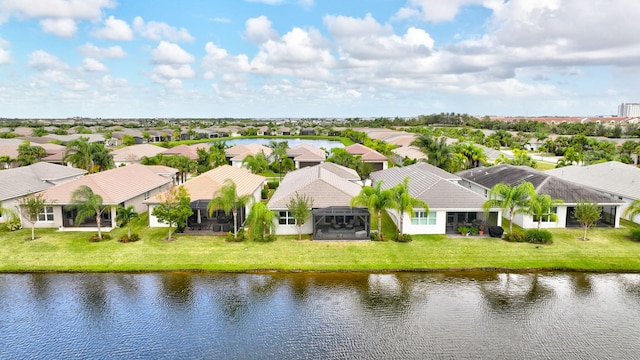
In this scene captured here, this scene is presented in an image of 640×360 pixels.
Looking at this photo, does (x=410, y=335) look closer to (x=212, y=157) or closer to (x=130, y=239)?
(x=130, y=239)

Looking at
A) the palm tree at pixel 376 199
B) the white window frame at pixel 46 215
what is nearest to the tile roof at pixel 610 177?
the palm tree at pixel 376 199

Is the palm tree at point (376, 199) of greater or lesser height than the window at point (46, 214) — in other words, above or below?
above

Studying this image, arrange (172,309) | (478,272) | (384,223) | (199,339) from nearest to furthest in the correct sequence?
(199,339) < (172,309) < (478,272) < (384,223)

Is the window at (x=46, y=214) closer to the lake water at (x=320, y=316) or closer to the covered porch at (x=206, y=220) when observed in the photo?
the lake water at (x=320, y=316)

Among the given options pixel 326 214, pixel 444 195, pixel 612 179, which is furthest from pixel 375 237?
pixel 612 179

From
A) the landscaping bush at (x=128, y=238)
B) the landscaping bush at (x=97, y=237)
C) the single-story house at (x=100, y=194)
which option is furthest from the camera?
the single-story house at (x=100, y=194)

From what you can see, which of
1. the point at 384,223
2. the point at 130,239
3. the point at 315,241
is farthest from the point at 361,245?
the point at 130,239

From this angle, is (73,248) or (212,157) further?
(212,157)
